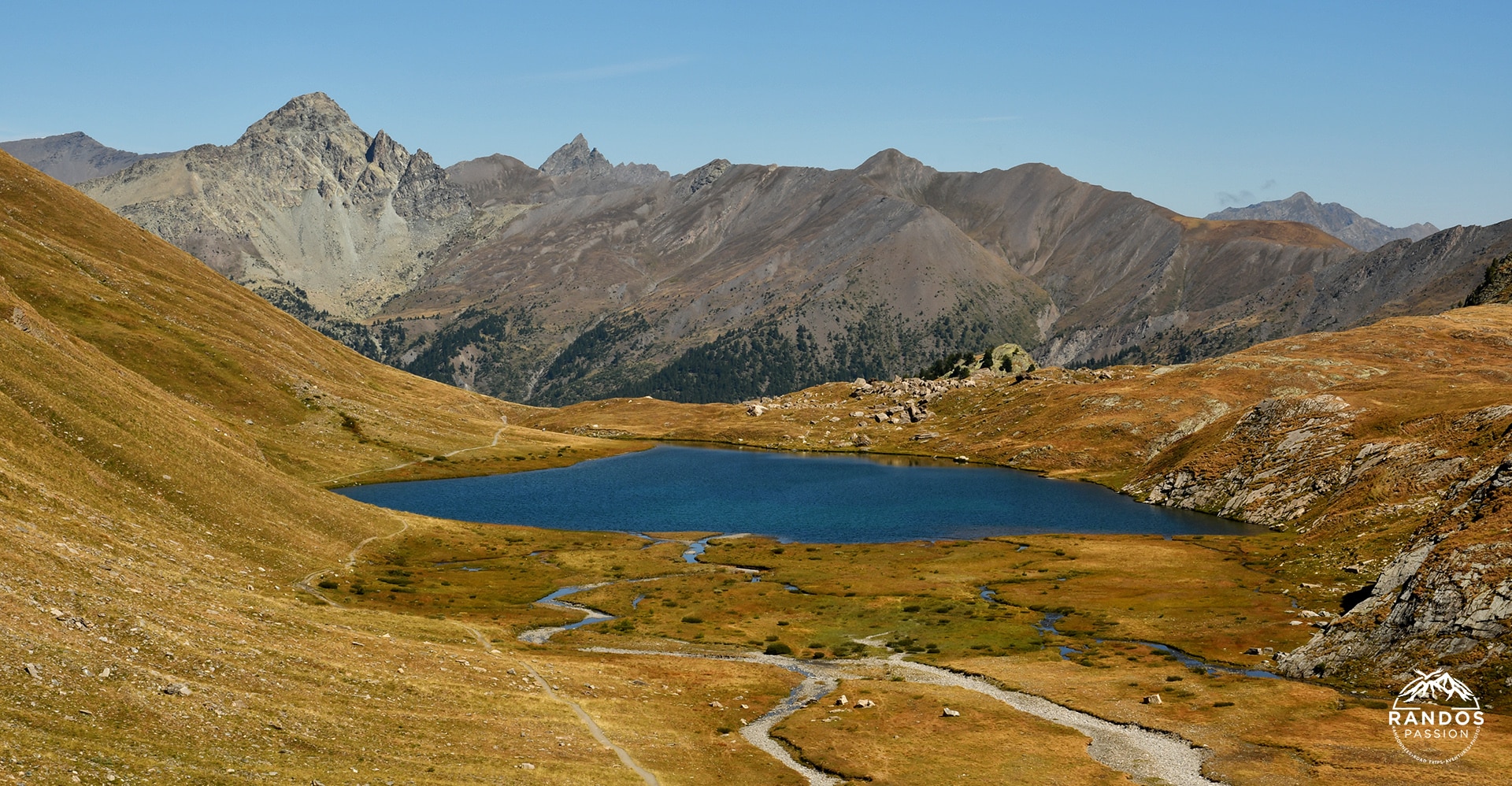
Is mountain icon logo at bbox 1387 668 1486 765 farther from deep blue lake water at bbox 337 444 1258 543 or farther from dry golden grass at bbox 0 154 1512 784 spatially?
deep blue lake water at bbox 337 444 1258 543

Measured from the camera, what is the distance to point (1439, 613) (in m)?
75.4

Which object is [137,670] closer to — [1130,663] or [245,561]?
[245,561]

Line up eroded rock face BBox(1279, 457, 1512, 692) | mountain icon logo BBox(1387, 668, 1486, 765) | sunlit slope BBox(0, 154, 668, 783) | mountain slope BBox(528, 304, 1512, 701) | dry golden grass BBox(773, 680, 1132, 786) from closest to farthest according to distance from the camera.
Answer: sunlit slope BBox(0, 154, 668, 783)
dry golden grass BBox(773, 680, 1132, 786)
mountain icon logo BBox(1387, 668, 1486, 765)
eroded rock face BBox(1279, 457, 1512, 692)
mountain slope BBox(528, 304, 1512, 701)

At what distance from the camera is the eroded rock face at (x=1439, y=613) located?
2835 inches

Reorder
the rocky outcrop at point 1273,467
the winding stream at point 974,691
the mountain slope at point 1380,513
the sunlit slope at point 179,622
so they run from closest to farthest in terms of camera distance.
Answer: the sunlit slope at point 179,622 → the winding stream at point 974,691 → the mountain slope at point 1380,513 → the rocky outcrop at point 1273,467

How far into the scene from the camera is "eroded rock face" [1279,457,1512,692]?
72000 millimetres

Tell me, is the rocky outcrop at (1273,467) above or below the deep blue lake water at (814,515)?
above

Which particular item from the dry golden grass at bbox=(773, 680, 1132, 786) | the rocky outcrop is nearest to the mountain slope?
the rocky outcrop

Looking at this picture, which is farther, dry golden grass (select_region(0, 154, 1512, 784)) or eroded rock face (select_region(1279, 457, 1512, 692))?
eroded rock face (select_region(1279, 457, 1512, 692))

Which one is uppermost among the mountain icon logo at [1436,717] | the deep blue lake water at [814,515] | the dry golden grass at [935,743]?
the mountain icon logo at [1436,717]

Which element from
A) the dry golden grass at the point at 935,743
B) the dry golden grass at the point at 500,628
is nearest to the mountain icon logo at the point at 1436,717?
the dry golden grass at the point at 500,628

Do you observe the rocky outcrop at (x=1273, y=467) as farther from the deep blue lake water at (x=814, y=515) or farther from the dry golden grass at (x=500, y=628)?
the dry golden grass at (x=500, y=628)

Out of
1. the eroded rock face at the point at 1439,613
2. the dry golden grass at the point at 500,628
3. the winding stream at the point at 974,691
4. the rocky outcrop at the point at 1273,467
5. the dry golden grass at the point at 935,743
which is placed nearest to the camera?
the dry golden grass at the point at 500,628

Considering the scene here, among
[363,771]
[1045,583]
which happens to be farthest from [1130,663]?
[363,771]
